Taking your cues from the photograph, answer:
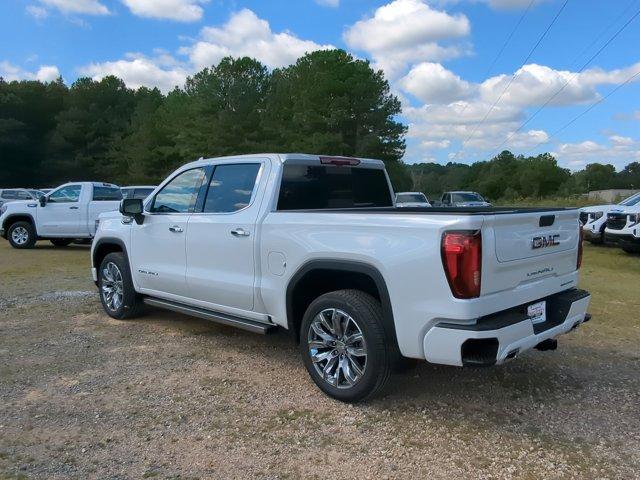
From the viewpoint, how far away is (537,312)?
12.7 ft

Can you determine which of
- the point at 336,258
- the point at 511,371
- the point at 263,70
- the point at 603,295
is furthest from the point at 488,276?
the point at 263,70

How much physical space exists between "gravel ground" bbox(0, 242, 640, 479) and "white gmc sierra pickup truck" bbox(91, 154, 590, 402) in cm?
42

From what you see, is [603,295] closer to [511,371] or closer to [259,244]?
[511,371]

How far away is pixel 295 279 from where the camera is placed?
4254 mm

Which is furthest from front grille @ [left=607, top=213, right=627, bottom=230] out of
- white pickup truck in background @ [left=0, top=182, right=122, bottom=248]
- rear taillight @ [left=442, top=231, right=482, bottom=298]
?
white pickup truck in background @ [left=0, top=182, right=122, bottom=248]

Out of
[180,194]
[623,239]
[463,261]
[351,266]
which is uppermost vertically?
[180,194]

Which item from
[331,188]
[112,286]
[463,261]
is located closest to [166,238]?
[112,286]

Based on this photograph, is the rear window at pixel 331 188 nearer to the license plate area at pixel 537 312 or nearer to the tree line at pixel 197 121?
the license plate area at pixel 537 312

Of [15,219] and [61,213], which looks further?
[15,219]

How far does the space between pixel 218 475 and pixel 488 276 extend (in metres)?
1.98

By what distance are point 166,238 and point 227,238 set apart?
1053 millimetres

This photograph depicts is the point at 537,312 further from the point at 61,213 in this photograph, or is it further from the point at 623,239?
the point at 61,213

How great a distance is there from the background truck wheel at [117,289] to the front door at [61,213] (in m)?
8.67

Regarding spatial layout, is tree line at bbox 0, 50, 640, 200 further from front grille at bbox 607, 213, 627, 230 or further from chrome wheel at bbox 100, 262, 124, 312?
chrome wheel at bbox 100, 262, 124, 312
